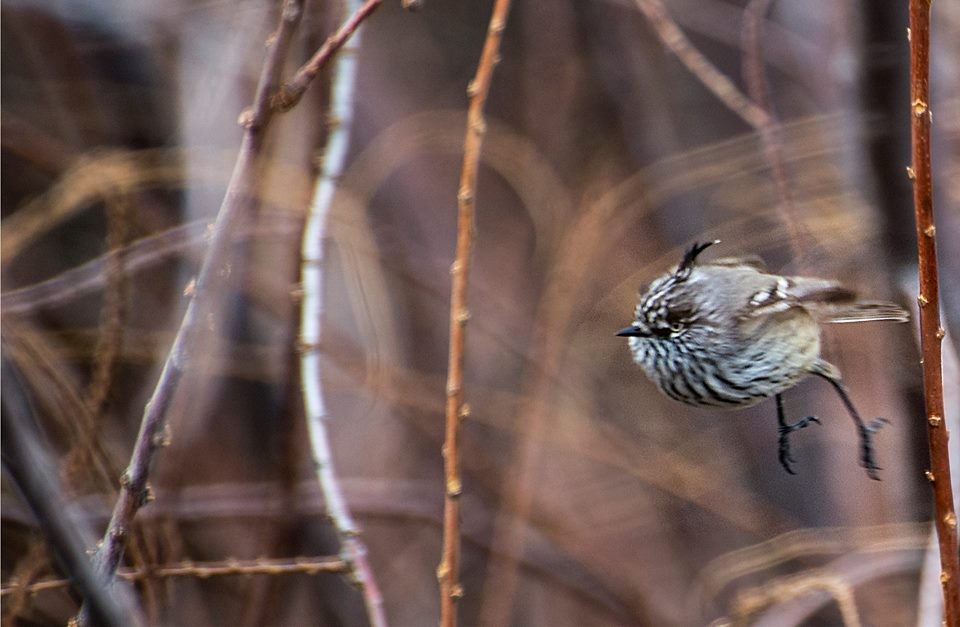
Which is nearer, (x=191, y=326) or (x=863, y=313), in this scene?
(x=191, y=326)

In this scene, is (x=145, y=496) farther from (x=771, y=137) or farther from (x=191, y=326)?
(x=771, y=137)

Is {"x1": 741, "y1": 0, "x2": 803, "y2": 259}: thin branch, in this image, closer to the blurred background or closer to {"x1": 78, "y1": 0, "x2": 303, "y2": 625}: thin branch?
the blurred background

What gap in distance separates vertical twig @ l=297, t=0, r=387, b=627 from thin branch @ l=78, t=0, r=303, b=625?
0.35 metres

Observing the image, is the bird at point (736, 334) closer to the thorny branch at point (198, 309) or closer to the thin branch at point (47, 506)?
the thorny branch at point (198, 309)

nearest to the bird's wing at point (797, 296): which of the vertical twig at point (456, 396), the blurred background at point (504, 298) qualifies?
the blurred background at point (504, 298)

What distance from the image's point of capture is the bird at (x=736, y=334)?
2.39 meters

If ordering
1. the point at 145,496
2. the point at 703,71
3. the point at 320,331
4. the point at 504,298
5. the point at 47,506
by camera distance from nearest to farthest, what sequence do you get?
1. the point at 47,506
2. the point at 145,496
3. the point at 320,331
4. the point at 703,71
5. the point at 504,298

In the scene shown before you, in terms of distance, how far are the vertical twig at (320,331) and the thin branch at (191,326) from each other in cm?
35

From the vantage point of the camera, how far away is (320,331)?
229cm

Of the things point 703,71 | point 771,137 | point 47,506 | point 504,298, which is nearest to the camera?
point 47,506

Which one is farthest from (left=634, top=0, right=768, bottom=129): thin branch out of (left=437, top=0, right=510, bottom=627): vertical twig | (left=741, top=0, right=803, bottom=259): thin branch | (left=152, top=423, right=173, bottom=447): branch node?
(left=152, top=423, right=173, bottom=447): branch node

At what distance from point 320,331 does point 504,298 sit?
3.09 m

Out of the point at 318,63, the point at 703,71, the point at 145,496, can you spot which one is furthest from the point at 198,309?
the point at 703,71

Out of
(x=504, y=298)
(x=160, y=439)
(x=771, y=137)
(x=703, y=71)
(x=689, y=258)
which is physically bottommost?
(x=160, y=439)
